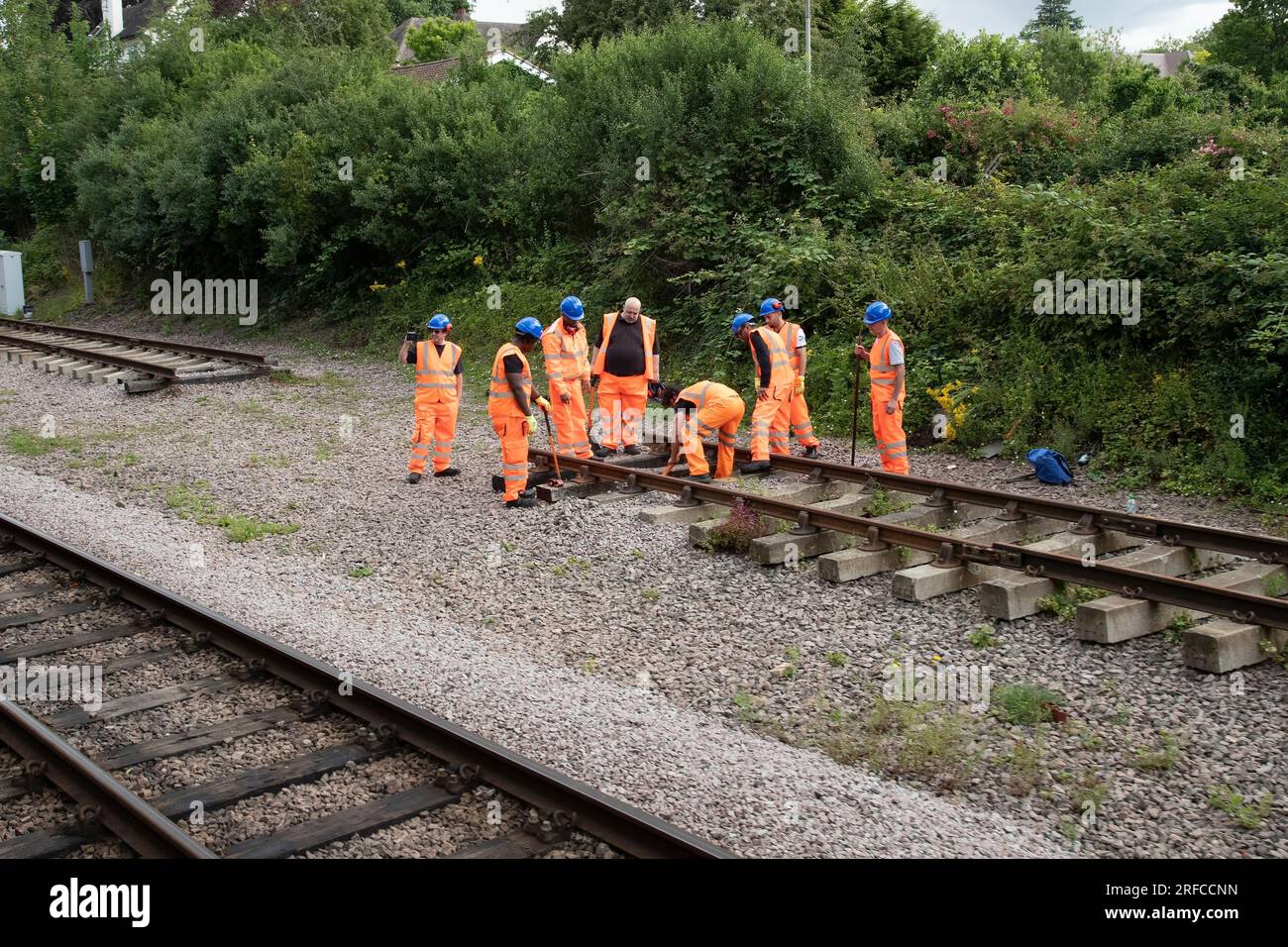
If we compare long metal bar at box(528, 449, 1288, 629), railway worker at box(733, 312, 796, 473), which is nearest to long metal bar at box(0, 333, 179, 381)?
railway worker at box(733, 312, 796, 473)

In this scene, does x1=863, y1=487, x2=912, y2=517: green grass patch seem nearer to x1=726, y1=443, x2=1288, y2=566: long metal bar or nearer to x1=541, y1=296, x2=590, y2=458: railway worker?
x1=726, y1=443, x2=1288, y2=566: long metal bar

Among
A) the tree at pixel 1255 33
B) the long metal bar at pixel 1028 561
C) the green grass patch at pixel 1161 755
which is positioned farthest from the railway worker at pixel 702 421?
the tree at pixel 1255 33

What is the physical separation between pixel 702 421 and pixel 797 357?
1.91 m

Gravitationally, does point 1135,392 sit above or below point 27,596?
above

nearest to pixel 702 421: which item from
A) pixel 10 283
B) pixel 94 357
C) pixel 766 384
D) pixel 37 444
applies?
pixel 766 384

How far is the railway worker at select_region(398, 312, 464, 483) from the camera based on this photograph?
41.8ft

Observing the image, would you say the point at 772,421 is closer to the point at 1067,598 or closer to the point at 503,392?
the point at 503,392

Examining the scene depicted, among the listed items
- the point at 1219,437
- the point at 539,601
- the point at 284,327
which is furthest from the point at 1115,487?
the point at 284,327

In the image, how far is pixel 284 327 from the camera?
2614 cm

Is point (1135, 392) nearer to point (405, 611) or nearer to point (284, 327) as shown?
point (405, 611)

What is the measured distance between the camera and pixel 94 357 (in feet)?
69.1

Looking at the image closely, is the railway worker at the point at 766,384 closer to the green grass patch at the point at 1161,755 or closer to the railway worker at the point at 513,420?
the railway worker at the point at 513,420

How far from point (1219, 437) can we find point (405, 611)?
8.03 meters

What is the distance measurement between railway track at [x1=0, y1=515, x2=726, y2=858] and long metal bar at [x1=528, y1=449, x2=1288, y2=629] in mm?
4007
